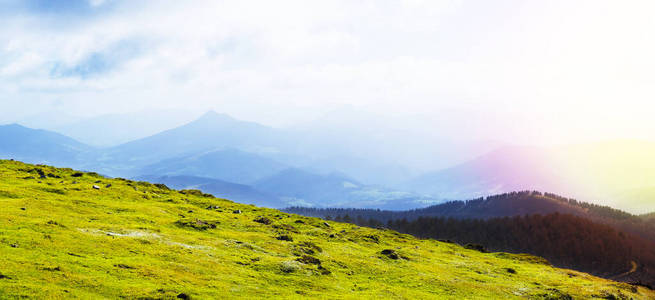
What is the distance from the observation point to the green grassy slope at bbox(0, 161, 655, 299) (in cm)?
2936

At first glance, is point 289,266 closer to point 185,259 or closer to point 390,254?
point 185,259

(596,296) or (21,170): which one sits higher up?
(21,170)

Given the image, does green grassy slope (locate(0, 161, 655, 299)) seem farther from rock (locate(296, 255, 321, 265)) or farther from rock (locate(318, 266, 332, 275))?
rock (locate(318, 266, 332, 275))

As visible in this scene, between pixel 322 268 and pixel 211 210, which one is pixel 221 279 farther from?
pixel 211 210

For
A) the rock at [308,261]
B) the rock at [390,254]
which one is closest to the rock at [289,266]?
the rock at [308,261]

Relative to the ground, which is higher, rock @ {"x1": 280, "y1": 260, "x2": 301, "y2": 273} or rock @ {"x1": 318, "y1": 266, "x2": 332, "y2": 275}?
rock @ {"x1": 280, "y1": 260, "x2": 301, "y2": 273}

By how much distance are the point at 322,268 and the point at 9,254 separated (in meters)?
27.9

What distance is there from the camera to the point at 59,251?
32.9 meters

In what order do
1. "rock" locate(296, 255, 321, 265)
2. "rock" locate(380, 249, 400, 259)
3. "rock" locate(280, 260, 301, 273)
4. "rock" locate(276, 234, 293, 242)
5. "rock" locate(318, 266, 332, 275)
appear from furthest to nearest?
"rock" locate(380, 249, 400, 259) → "rock" locate(276, 234, 293, 242) → "rock" locate(296, 255, 321, 265) → "rock" locate(318, 266, 332, 275) → "rock" locate(280, 260, 301, 273)

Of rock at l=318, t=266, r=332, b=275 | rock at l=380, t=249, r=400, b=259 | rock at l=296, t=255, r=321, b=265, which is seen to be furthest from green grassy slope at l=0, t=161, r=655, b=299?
rock at l=380, t=249, r=400, b=259

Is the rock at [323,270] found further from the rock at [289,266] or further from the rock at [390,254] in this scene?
the rock at [390,254]

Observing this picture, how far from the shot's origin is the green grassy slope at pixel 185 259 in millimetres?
29359

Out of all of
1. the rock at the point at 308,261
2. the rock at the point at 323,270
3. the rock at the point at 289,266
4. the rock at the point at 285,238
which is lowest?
the rock at the point at 323,270

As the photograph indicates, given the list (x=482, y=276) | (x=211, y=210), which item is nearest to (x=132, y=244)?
(x=211, y=210)
